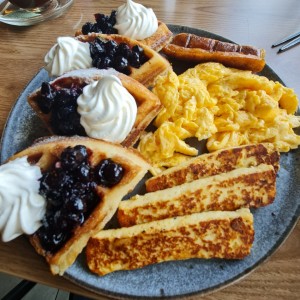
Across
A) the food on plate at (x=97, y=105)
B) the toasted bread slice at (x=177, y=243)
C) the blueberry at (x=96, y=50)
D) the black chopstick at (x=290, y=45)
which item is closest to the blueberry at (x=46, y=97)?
the food on plate at (x=97, y=105)

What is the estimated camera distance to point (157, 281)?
1.64 meters

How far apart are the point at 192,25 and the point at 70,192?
238 cm

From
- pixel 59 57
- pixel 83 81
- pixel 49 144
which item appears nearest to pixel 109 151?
pixel 49 144

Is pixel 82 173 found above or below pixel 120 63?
below

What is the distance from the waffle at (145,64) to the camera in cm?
235

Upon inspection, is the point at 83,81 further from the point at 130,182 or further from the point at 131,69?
the point at 130,182

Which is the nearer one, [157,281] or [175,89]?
[157,281]

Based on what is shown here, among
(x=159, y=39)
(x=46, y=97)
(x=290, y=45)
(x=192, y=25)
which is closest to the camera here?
(x=46, y=97)

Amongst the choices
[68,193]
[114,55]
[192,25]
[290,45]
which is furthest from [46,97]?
[290,45]

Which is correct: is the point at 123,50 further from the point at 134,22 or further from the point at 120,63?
the point at 134,22

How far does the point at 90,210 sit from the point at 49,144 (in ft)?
1.42

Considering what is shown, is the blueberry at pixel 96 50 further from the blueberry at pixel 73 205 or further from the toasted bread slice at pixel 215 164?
the blueberry at pixel 73 205

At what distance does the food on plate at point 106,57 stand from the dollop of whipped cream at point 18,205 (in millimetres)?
946

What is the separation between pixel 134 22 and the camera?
254cm
